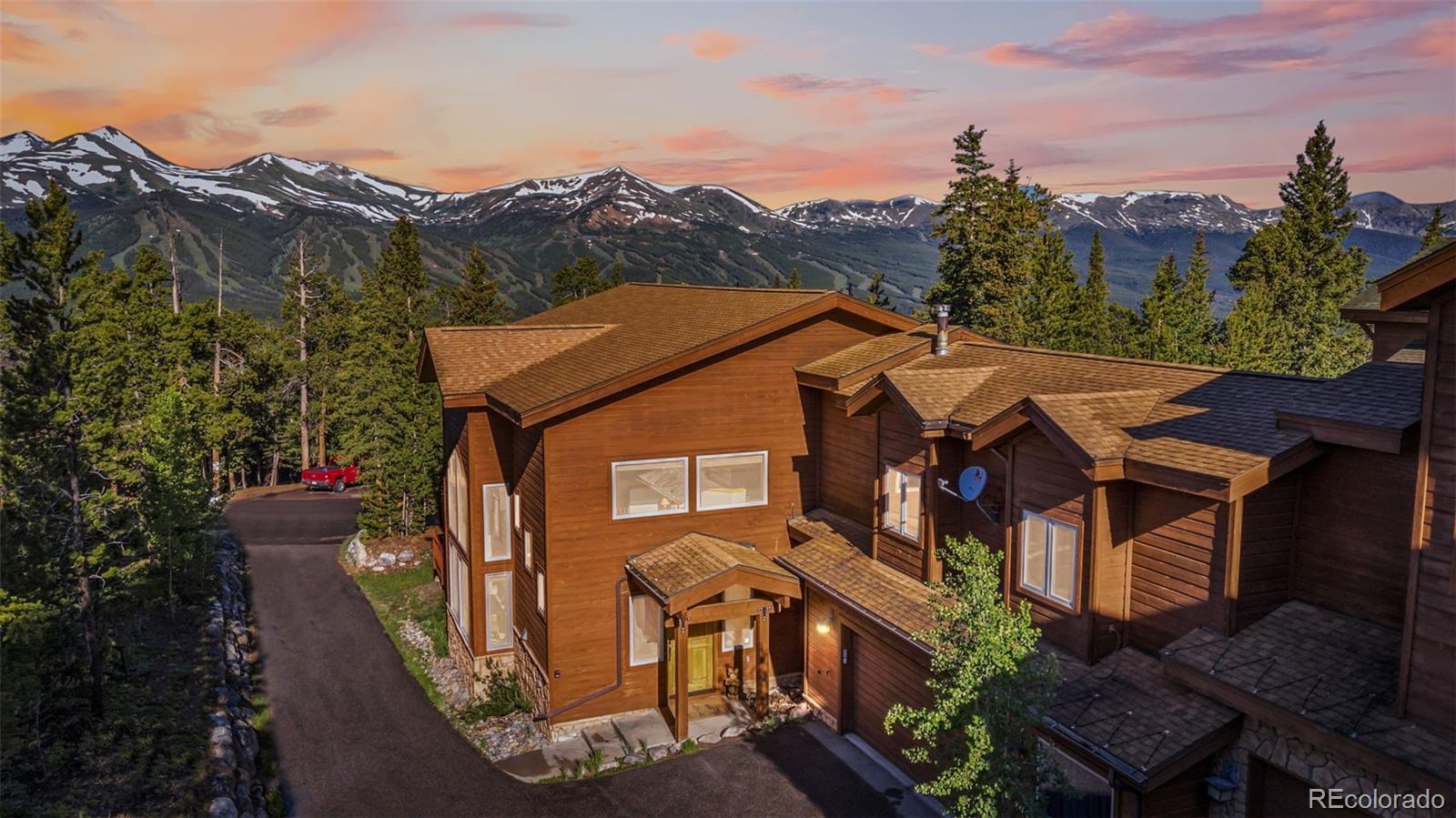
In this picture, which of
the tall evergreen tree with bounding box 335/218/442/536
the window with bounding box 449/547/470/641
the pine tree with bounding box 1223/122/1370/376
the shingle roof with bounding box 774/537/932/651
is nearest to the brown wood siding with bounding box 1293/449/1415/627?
the shingle roof with bounding box 774/537/932/651

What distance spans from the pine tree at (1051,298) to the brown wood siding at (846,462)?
87.9 feet

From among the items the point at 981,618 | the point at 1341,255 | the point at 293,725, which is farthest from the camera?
the point at 1341,255

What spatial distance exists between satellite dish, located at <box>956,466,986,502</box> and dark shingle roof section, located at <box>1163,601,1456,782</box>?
11.6 feet

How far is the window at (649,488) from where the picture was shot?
16.2 metres

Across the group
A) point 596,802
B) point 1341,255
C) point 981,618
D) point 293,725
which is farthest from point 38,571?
point 1341,255

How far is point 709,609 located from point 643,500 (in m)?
2.57

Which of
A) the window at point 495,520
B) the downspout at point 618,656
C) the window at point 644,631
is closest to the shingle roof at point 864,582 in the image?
the window at point 644,631

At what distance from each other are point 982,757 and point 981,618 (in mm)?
1348

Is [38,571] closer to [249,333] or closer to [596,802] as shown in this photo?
[596,802]

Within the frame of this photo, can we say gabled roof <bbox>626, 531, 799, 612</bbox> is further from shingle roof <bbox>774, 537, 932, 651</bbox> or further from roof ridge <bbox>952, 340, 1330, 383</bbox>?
roof ridge <bbox>952, 340, 1330, 383</bbox>

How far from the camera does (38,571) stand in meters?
14.7

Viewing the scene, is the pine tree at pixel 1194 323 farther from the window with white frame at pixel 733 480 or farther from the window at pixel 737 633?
the window at pixel 737 633

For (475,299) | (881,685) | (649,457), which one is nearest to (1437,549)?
(881,685)

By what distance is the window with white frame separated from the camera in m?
17.0
